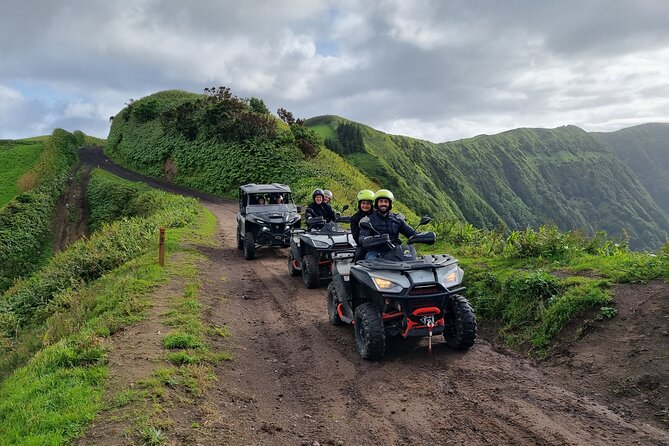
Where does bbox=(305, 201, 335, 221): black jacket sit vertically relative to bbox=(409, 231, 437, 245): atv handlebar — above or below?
above

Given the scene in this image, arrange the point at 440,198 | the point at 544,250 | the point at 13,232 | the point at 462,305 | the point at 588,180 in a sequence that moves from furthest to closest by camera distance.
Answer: the point at 588,180
the point at 440,198
the point at 13,232
the point at 544,250
the point at 462,305

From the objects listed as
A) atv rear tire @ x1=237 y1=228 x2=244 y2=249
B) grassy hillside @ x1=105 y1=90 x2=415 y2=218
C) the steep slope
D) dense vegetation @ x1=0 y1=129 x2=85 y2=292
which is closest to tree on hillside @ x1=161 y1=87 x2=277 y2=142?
grassy hillside @ x1=105 y1=90 x2=415 y2=218

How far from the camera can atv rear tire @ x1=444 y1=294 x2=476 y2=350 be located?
260 inches

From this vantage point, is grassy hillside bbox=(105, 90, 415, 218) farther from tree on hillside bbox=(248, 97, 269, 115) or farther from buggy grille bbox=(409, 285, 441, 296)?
buggy grille bbox=(409, 285, 441, 296)

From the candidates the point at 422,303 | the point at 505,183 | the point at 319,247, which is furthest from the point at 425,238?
the point at 505,183

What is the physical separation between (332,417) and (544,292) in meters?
4.28

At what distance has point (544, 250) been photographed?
31.7 ft

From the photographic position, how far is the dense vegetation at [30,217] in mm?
26203

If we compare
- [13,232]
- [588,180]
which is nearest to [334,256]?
[13,232]

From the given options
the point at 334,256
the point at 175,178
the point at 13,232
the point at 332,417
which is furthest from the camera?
the point at 175,178

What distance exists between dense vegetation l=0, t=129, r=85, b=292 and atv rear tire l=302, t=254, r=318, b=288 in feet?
66.5

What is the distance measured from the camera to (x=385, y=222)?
7.68 meters

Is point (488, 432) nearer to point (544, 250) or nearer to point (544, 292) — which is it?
point (544, 292)

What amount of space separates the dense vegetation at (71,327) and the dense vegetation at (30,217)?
9582 mm
